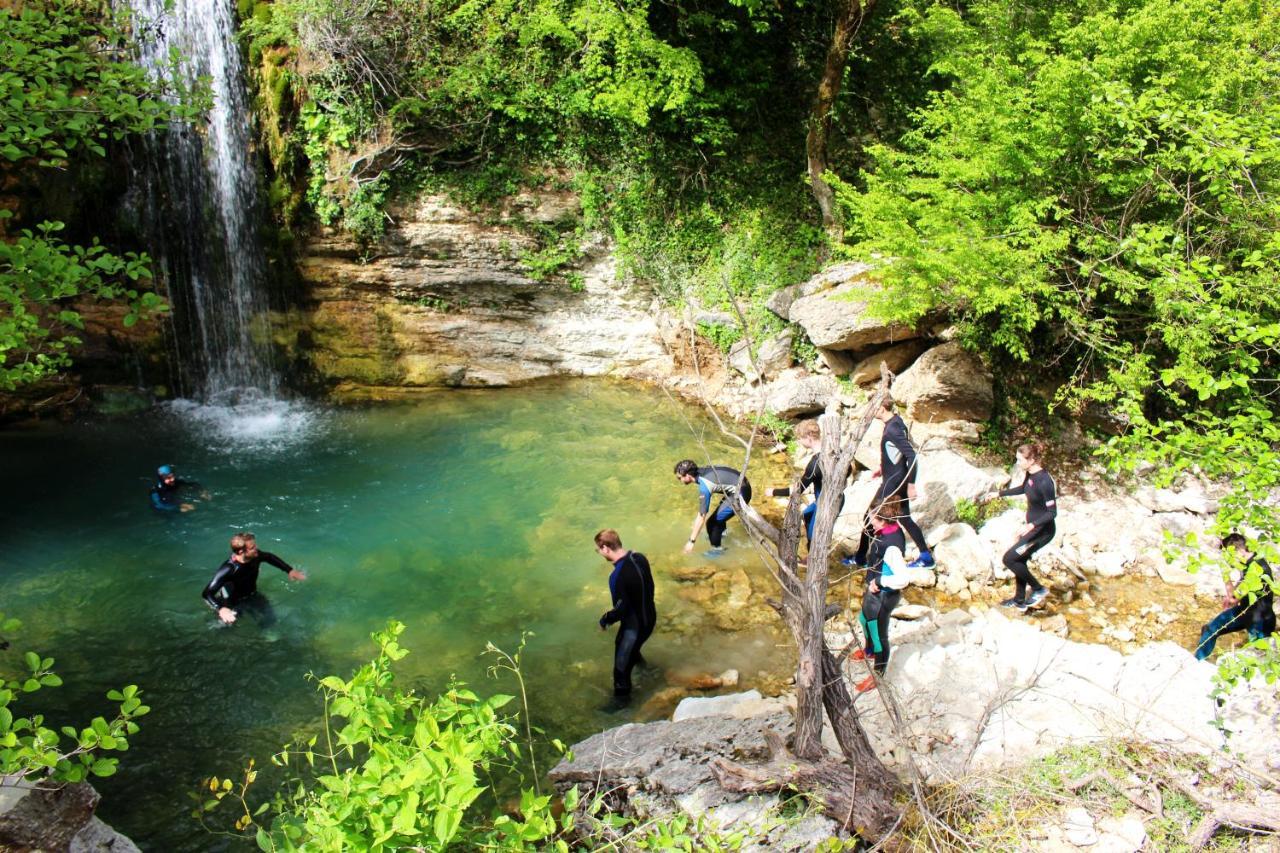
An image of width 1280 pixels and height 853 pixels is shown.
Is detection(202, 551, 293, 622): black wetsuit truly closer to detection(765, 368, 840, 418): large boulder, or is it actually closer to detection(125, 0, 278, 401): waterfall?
detection(125, 0, 278, 401): waterfall

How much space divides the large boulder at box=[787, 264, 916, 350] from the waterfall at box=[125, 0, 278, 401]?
8969mm

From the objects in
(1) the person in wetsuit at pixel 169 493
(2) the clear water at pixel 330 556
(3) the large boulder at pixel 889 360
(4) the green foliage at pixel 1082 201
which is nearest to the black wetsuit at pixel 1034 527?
(4) the green foliage at pixel 1082 201

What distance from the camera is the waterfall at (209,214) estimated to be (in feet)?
37.9

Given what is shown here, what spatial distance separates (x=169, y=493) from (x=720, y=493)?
6773 mm

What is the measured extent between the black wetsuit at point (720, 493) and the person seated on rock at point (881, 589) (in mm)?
1299

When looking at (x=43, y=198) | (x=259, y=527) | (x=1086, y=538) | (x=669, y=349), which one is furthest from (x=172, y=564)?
(x=1086, y=538)

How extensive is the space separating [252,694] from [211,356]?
26.3 feet

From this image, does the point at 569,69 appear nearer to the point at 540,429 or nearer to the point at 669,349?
the point at 669,349

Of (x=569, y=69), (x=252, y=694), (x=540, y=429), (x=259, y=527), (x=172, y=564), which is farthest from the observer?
(x=569, y=69)

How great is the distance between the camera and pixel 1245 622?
6.23m

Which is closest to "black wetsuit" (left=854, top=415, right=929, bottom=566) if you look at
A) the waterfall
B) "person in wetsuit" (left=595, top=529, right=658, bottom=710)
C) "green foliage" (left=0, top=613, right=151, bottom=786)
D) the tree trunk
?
"person in wetsuit" (left=595, top=529, right=658, bottom=710)

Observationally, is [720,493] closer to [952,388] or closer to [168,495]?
[952,388]

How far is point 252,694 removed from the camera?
21.4 ft

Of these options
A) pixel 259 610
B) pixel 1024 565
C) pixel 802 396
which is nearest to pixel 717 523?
pixel 1024 565
